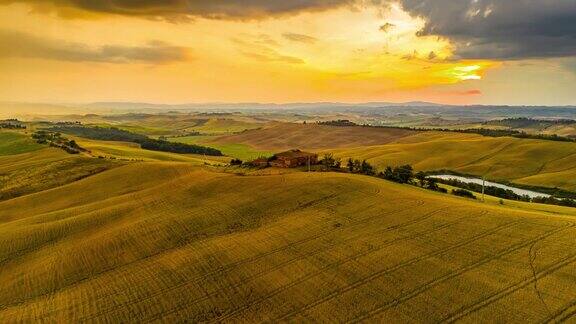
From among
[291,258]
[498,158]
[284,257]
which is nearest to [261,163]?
[284,257]

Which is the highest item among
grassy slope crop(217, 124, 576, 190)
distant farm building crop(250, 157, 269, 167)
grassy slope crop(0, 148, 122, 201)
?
distant farm building crop(250, 157, 269, 167)

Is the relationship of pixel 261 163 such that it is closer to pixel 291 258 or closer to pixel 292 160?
pixel 292 160

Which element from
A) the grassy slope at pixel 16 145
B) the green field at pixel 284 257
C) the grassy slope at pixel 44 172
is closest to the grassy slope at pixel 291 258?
the green field at pixel 284 257

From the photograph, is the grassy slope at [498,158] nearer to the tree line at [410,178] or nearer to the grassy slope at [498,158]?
the grassy slope at [498,158]

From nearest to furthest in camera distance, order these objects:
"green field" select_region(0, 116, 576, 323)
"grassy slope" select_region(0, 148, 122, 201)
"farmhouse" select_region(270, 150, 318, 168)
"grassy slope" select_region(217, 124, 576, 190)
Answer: "green field" select_region(0, 116, 576, 323), "farmhouse" select_region(270, 150, 318, 168), "grassy slope" select_region(0, 148, 122, 201), "grassy slope" select_region(217, 124, 576, 190)

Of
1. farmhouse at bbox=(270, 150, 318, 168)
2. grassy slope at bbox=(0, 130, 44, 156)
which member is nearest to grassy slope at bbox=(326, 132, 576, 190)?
farmhouse at bbox=(270, 150, 318, 168)

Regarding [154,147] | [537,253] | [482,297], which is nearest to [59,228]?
[482,297]

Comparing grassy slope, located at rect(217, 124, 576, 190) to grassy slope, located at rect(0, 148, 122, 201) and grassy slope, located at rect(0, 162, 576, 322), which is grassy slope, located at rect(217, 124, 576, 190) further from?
grassy slope, located at rect(0, 148, 122, 201)

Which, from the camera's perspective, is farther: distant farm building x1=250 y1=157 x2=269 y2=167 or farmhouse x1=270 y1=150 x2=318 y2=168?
distant farm building x1=250 y1=157 x2=269 y2=167

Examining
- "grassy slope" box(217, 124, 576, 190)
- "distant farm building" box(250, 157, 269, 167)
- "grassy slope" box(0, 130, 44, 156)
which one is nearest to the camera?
"distant farm building" box(250, 157, 269, 167)
